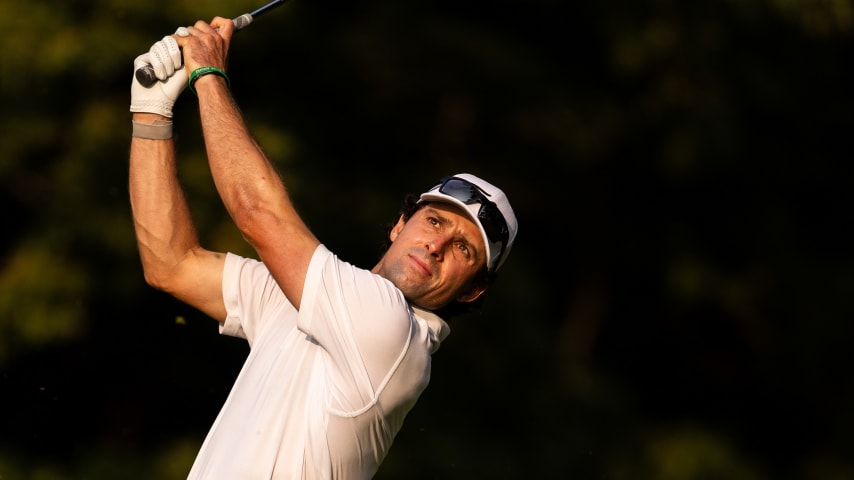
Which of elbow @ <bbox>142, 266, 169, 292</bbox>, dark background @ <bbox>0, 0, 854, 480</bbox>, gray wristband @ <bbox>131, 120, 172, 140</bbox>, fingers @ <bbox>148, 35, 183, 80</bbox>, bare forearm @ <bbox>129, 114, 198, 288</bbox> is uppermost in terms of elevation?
fingers @ <bbox>148, 35, 183, 80</bbox>

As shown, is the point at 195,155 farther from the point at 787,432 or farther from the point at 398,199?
the point at 787,432

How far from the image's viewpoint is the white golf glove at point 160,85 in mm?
4164

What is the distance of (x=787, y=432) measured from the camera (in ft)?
46.5

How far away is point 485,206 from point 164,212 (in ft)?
3.14

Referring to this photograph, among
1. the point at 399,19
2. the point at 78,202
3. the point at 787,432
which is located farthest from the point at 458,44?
the point at 787,432

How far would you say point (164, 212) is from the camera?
4363mm

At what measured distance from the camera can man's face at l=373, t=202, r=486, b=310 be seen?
4215 millimetres

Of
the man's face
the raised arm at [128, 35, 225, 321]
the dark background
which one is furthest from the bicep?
the dark background

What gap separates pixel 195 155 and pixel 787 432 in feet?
25.6

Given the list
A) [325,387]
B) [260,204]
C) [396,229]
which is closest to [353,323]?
[325,387]

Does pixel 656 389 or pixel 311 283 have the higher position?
pixel 311 283

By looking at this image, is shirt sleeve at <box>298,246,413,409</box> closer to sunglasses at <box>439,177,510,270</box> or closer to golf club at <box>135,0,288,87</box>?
sunglasses at <box>439,177,510,270</box>

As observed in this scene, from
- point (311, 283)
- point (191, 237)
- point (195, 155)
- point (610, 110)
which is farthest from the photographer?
point (610, 110)

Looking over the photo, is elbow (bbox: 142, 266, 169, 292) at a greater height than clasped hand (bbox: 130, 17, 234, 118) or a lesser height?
lesser
